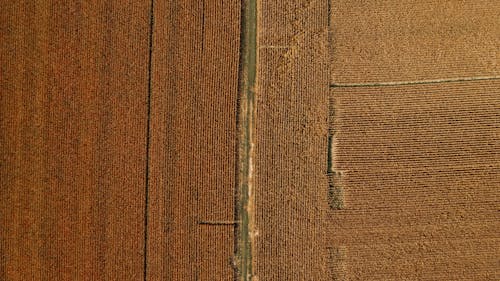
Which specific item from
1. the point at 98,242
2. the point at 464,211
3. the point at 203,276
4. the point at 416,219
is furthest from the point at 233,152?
the point at 464,211

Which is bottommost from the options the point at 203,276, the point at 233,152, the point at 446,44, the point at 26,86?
the point at 203,276

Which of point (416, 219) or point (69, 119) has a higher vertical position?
point (69, 119)

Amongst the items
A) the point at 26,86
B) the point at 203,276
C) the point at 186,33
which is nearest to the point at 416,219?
the point at 203,276

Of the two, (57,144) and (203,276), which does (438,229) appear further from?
(57,144)

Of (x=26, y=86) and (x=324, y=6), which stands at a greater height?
(x=324, y=6)

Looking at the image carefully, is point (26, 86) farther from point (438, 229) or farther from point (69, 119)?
point (438, 229)

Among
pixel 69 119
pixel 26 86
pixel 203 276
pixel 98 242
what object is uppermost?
pixel 26 86
